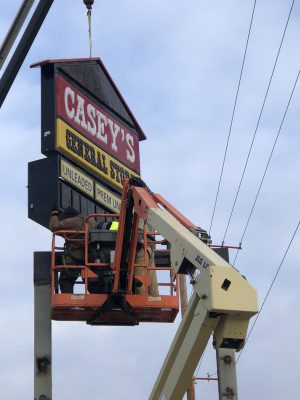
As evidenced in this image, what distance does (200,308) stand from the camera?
1427cm

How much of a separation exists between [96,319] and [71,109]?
17.8ft

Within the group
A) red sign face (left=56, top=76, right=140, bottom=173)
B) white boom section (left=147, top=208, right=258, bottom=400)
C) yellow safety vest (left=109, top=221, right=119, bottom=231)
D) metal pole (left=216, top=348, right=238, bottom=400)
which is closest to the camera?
white boom section (left=147, top=208, right=258, bottom=400)

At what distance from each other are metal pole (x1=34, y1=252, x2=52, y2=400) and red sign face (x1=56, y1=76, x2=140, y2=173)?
13.3 ft

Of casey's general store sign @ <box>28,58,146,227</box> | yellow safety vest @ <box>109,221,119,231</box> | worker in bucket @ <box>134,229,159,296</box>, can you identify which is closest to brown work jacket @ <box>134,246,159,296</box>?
worker in bucket @ <box>134,229,159,296</box>

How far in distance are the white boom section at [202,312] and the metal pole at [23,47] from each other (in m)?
4.41

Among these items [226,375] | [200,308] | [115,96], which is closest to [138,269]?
[226,375]

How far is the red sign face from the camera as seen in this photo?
2323 cm

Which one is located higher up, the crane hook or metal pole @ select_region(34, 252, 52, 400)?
the crane hook

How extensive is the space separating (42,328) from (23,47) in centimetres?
534

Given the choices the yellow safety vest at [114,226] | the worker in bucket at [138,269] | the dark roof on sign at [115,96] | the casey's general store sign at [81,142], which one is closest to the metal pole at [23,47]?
the yellow safety vest at [114,226]

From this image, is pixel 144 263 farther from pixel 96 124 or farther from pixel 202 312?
pixel 96 124

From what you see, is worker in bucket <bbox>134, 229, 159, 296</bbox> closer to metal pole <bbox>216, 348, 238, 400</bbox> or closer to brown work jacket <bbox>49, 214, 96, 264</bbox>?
brown work jacket <bbox>49, 214, 96, 264</bbox>

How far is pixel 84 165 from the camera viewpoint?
23.4m

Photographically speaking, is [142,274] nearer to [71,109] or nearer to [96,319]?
[96,319]
